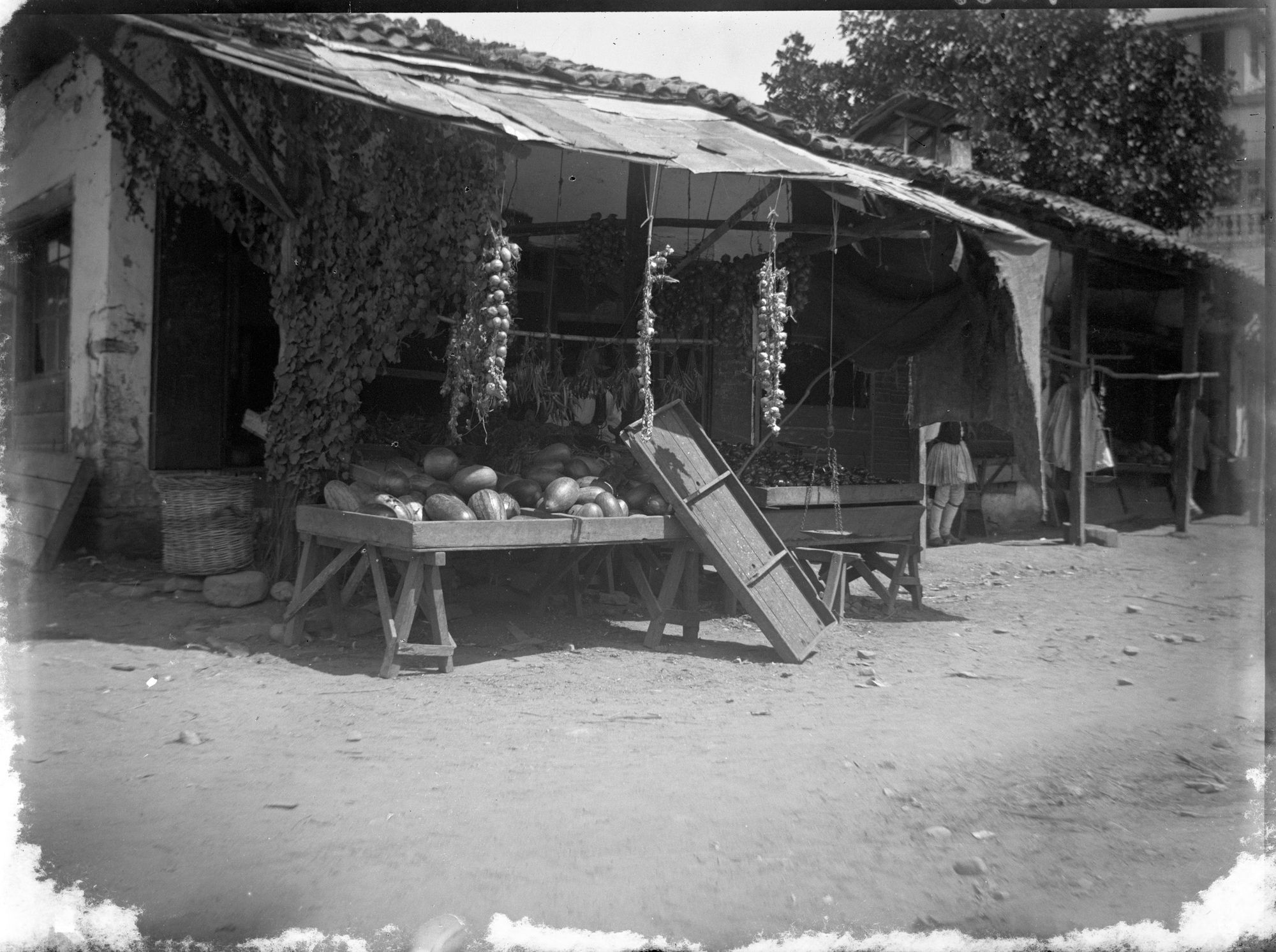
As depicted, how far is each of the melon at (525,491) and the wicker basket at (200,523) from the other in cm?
207

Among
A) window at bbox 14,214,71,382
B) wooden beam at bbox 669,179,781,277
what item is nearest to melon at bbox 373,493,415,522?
wooden beam at bbox 669,179,781,277

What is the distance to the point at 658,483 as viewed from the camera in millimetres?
6152

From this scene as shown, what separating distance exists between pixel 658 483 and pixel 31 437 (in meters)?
5.92

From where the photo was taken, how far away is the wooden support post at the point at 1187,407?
1207 centimetres

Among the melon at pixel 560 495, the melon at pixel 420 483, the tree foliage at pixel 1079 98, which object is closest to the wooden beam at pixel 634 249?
the melon at pixel 560 495

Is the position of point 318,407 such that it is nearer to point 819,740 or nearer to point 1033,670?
point 819,740

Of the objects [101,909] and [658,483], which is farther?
[658,483]

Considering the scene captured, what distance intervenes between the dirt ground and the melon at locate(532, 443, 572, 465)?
1.16 metres

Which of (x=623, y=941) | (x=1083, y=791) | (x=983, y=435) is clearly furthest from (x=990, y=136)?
(x=623, y=941)

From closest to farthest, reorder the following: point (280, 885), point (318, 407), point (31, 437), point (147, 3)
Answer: point (280, 885) → point (147, 3) → point (318, 407) → point (31, 437)

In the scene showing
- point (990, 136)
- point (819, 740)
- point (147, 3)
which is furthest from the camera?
point (990, 136)

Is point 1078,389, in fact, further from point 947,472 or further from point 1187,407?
point 1187,407

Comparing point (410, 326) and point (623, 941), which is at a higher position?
point (410, 326)

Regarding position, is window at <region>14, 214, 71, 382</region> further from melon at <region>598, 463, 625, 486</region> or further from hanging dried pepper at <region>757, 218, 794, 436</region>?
hanging dried pepper at <region>757, 218, 794, 436</region>
